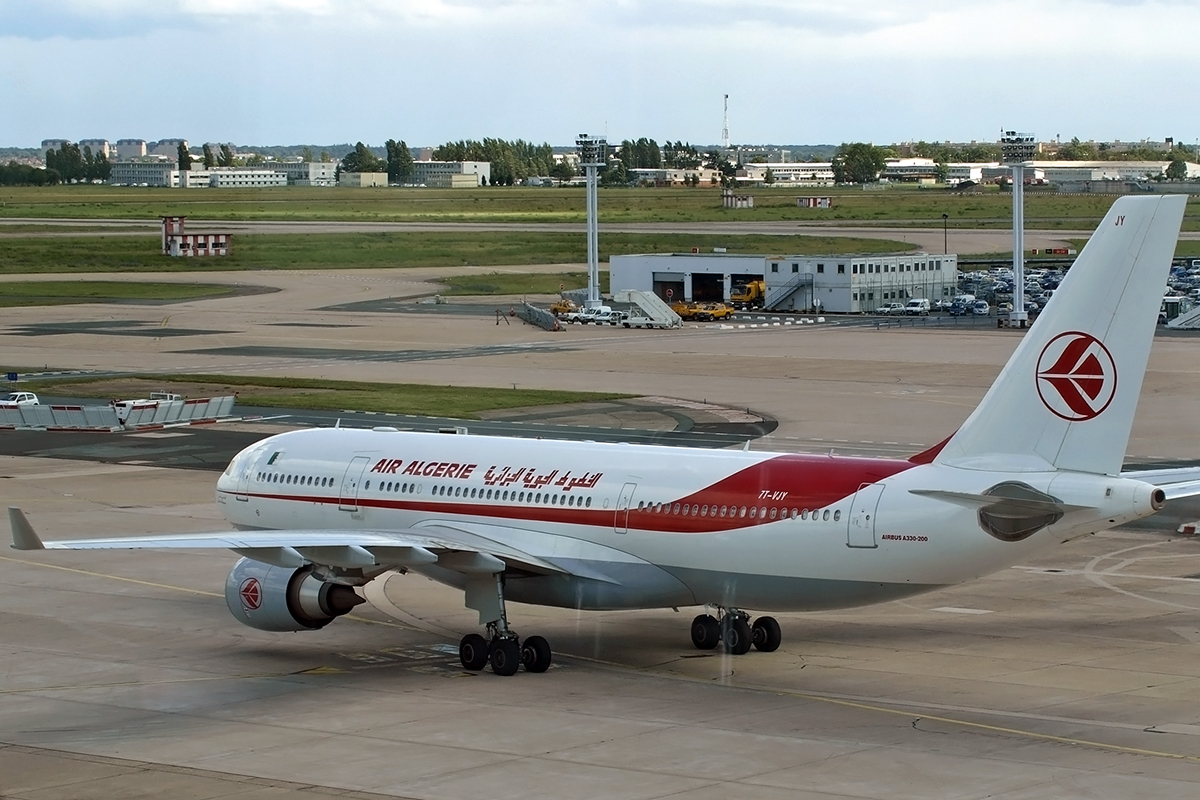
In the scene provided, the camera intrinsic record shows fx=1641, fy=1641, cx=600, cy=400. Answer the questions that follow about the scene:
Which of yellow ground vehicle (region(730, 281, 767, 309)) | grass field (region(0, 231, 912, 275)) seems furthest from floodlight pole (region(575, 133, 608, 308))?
grass field (region(0, 231, 912, 275))

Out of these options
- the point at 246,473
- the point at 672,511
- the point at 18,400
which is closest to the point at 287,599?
the point at 246,473

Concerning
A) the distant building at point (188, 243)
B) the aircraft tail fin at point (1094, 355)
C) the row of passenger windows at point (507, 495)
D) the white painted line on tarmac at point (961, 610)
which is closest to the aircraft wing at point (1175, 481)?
the aircraft tail fin at point (1094, 355)

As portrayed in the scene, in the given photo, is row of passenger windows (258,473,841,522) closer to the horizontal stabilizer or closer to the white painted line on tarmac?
the horizontal stabilizer

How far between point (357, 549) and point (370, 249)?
510ft

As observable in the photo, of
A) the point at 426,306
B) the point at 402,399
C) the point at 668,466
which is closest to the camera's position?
the point at 668,466

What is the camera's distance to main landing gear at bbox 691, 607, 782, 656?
110 ft

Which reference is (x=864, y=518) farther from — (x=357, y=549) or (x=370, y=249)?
(x=370, y=249)

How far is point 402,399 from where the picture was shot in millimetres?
77062

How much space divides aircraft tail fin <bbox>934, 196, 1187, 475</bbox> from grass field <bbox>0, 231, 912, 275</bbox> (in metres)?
144

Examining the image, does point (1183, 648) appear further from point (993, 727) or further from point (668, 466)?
point (668, 466)

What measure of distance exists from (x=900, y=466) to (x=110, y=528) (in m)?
26.9

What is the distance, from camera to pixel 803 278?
137 m

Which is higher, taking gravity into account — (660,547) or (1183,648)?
(660,547)

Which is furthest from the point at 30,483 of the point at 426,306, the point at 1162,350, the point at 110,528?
the point at 426,306
